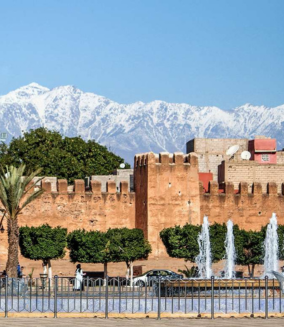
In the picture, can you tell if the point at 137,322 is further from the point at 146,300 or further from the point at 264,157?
the point at 264,157

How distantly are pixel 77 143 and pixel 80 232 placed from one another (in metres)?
28.3

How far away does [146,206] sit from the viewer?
173 feet

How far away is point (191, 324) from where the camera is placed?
84.2ft

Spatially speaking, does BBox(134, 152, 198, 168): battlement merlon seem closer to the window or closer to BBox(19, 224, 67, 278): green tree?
BBox(19, 224, 67, 278): green tree

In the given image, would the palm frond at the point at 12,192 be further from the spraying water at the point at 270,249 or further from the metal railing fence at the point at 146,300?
the metal railing fence at the point at 146,300

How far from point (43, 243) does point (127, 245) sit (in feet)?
12.4

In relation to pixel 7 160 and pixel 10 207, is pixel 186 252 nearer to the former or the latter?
pixel 10 207

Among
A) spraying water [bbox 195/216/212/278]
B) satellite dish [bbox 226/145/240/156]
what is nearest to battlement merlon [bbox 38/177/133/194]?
spraying water [bbox 195/216/212/278]

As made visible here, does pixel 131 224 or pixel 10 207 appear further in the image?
pixel 131 224

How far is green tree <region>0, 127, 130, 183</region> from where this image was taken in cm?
7462

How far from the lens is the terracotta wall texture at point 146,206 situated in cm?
5225

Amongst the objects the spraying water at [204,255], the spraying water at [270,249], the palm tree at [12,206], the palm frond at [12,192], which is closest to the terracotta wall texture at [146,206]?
the spraying water at [204,255]

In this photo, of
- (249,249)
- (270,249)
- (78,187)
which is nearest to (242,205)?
(249,249)

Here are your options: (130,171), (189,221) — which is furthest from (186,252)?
(130,171)
